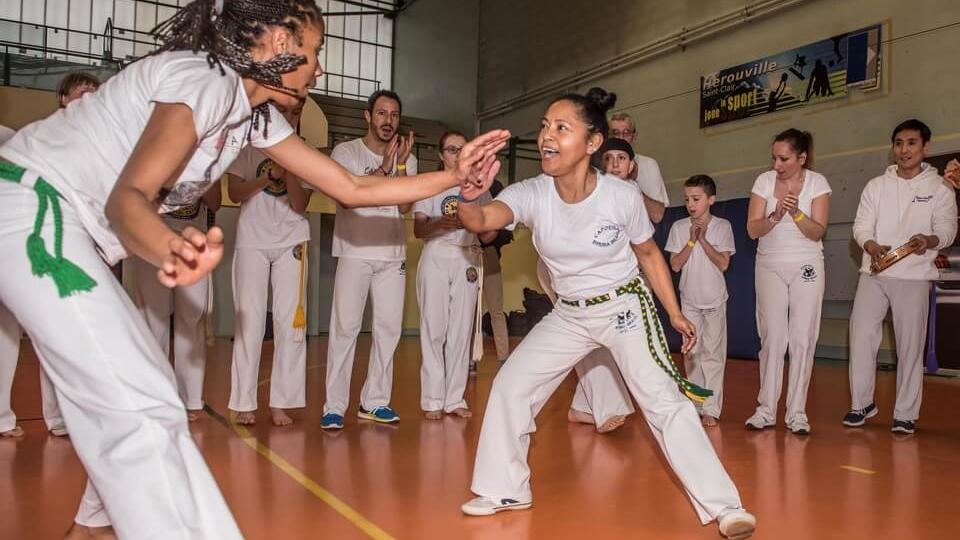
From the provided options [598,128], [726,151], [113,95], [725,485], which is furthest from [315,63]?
[726,151]

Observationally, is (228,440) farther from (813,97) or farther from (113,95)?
(813,97)

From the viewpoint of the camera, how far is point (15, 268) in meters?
1.59

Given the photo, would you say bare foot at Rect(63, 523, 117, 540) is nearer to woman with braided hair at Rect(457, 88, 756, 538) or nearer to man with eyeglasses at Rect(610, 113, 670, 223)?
woman with braided hair at Rect(457, 88, 756, 538)

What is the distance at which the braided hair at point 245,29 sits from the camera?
6.48ft

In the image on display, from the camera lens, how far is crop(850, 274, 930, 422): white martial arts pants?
530cm

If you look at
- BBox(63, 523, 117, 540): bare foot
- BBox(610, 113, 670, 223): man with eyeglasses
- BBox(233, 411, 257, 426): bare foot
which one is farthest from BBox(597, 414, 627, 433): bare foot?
BBox(63, 523, 117, 540): bare foot

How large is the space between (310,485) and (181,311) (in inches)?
67.9

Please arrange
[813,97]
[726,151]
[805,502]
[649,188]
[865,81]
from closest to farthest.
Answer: [805,502]
[649,188]
[865,81]
[813,97]
[726,151]

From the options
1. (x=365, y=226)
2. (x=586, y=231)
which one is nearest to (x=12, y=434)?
(x=365, y=226)

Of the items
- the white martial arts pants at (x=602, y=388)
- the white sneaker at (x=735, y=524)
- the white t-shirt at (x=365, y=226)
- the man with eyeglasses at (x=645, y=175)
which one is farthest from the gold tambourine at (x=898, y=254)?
the white t-shirt at (x=365, y=226)

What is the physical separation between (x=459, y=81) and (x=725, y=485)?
16.8m

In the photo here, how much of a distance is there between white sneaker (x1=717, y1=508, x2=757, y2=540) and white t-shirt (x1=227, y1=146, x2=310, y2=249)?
3301 mm

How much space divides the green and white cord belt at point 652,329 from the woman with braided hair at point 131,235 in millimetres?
1747

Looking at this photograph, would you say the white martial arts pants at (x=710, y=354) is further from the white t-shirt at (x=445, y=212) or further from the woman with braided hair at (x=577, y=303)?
the woman with braided hair at (x=577, y=303)
